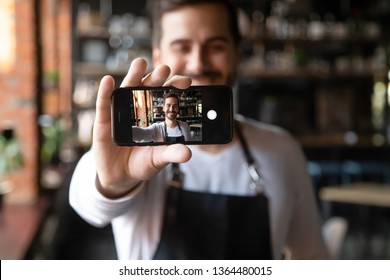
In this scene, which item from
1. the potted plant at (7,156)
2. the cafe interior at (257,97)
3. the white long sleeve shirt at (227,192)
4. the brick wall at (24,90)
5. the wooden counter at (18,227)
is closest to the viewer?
the white long sleeve shirt at (227,192)

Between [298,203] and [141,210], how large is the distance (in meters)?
0.18

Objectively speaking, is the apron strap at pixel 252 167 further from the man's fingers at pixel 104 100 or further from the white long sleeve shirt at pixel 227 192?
the man's fingers at pixel 104 100

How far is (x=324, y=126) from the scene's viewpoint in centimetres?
226

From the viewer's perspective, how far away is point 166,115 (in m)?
0.36

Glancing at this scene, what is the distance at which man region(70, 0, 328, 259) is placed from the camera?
0.41m

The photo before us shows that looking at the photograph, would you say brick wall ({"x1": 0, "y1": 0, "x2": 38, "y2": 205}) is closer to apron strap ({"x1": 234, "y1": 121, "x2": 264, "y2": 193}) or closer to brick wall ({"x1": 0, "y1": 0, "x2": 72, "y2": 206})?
brick wall ({"x1": 0, "y1": 0, "x2": 72, "y2": 206})

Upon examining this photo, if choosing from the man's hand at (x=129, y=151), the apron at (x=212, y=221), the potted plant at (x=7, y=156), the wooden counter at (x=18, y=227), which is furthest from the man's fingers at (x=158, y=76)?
the potted plant at (x=7, y=156)

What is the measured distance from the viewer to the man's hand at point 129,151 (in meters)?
0.36

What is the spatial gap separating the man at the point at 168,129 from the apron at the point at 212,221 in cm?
14

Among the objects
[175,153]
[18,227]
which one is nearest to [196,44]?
[175,153]

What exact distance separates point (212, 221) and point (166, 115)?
0.20 m

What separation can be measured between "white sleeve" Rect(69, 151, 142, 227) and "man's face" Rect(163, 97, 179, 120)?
91 millimetres

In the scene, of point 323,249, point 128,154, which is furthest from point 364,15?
point 128,154

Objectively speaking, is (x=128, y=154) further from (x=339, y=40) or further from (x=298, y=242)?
(x=339, y=40)
